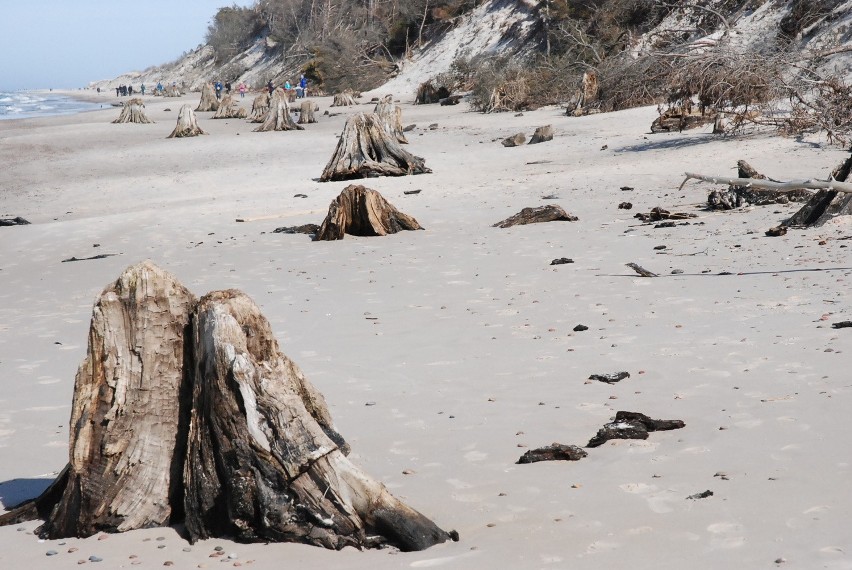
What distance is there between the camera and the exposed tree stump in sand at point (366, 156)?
16.6 m

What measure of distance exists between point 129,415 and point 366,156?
527 inches

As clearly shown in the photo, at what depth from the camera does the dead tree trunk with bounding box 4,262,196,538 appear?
3594mm

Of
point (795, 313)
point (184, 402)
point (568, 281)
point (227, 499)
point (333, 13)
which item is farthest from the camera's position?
point (333, 13)

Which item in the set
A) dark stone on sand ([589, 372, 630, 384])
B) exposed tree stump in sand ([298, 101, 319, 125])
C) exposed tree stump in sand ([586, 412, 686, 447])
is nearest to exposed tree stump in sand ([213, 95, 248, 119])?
exposed tree stump in sand ([298, 101, 319, 125])

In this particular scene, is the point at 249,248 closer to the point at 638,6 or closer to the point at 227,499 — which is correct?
the point at 227,499

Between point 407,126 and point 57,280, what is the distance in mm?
17184

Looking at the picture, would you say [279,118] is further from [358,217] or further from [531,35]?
[358,217]

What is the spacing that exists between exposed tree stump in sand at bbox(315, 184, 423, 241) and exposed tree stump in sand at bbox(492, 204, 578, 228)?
1223mm

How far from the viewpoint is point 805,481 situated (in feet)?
11.4

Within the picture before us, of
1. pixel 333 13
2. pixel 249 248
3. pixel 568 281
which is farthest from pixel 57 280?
pixel 333 13

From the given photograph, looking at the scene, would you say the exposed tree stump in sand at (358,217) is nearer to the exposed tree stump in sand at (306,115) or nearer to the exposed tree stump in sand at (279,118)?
the exposed tree stump in sand at (279,118)

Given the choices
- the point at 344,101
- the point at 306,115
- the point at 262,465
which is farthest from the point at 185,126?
the point at 262,465

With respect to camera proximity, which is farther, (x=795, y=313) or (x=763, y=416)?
(x=795, y=313)

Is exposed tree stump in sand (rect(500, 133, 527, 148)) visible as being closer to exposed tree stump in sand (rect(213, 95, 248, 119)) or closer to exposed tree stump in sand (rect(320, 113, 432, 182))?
exposed tree stump in sand (rect(320, 113, 432, 182))
